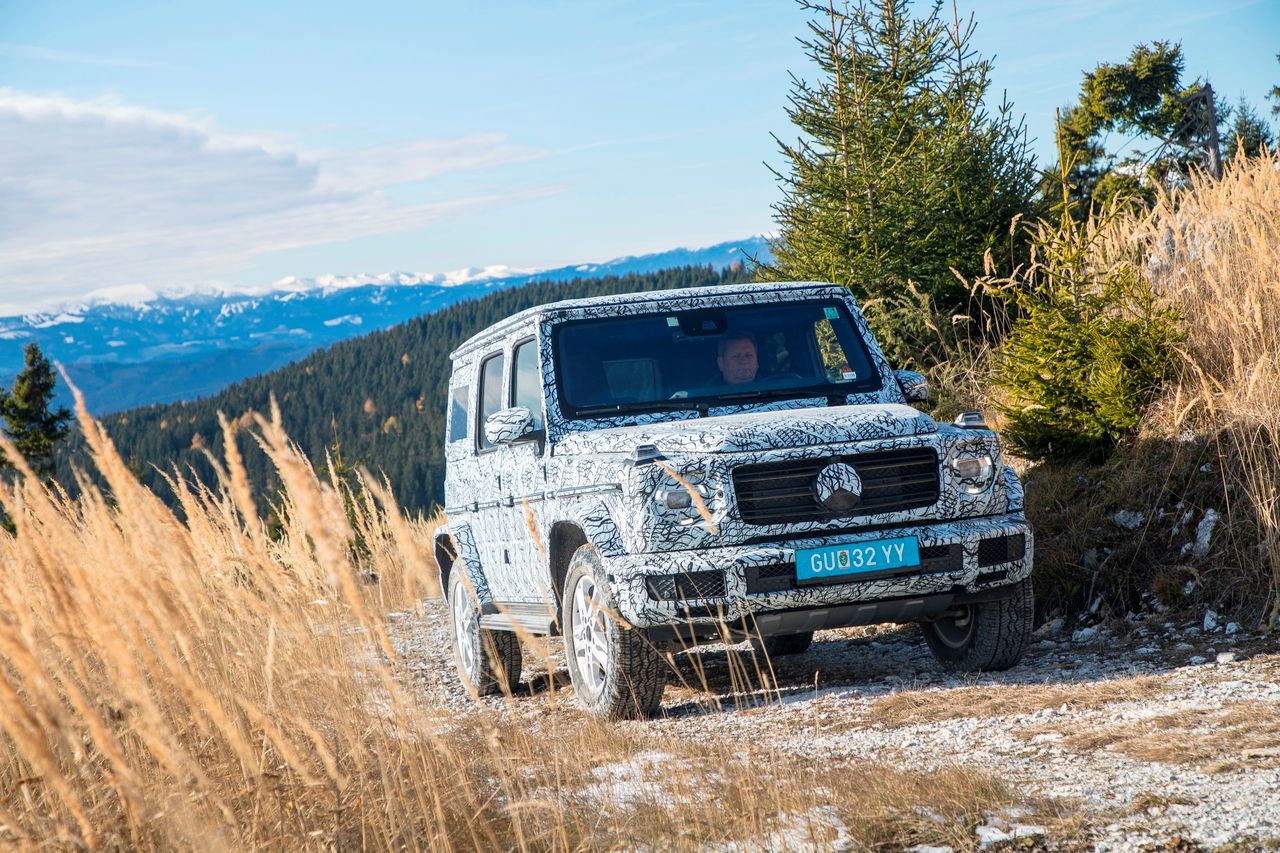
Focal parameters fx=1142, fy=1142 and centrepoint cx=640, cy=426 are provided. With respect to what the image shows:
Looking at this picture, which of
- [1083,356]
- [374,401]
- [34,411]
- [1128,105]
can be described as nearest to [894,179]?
[1083,356]

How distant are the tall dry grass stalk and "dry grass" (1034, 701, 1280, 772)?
199 centimetres

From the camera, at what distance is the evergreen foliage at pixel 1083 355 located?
7277mm

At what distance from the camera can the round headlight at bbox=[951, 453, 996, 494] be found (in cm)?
534

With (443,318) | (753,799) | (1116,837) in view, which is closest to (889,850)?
(753,799)

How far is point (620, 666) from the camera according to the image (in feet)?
16.9

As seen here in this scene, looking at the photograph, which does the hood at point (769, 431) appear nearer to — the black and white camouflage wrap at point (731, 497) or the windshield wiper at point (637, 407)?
the black and white camouflage wrap at point (731, 497)

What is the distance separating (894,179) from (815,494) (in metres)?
7.23

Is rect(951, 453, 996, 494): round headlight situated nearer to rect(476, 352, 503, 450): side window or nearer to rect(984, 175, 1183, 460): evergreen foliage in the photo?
rect(984, 175, 1183, 460): evergreen foliage

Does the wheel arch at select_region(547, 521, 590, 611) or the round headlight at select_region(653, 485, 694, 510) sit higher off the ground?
the round headlight at select_region(653, 485, 694, 510)

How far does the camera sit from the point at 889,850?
120 inches

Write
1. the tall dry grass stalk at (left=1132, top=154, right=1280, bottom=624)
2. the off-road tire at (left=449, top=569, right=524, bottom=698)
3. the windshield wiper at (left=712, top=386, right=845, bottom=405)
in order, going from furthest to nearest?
the off-road tire at (left=449, top=569, right=524, bottom=698), the tall dry grass stalk at (left=1132, top=154, right=1280, bottom=624), the windshield wiper at (left=712, top=386, right=845, bottom=405)

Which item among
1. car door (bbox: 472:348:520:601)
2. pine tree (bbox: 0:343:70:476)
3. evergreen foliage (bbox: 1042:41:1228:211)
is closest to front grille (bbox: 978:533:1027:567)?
car door (bbox: 472:348:520:601)

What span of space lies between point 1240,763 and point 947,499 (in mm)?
1948

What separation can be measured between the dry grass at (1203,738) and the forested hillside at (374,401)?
3267 inches
